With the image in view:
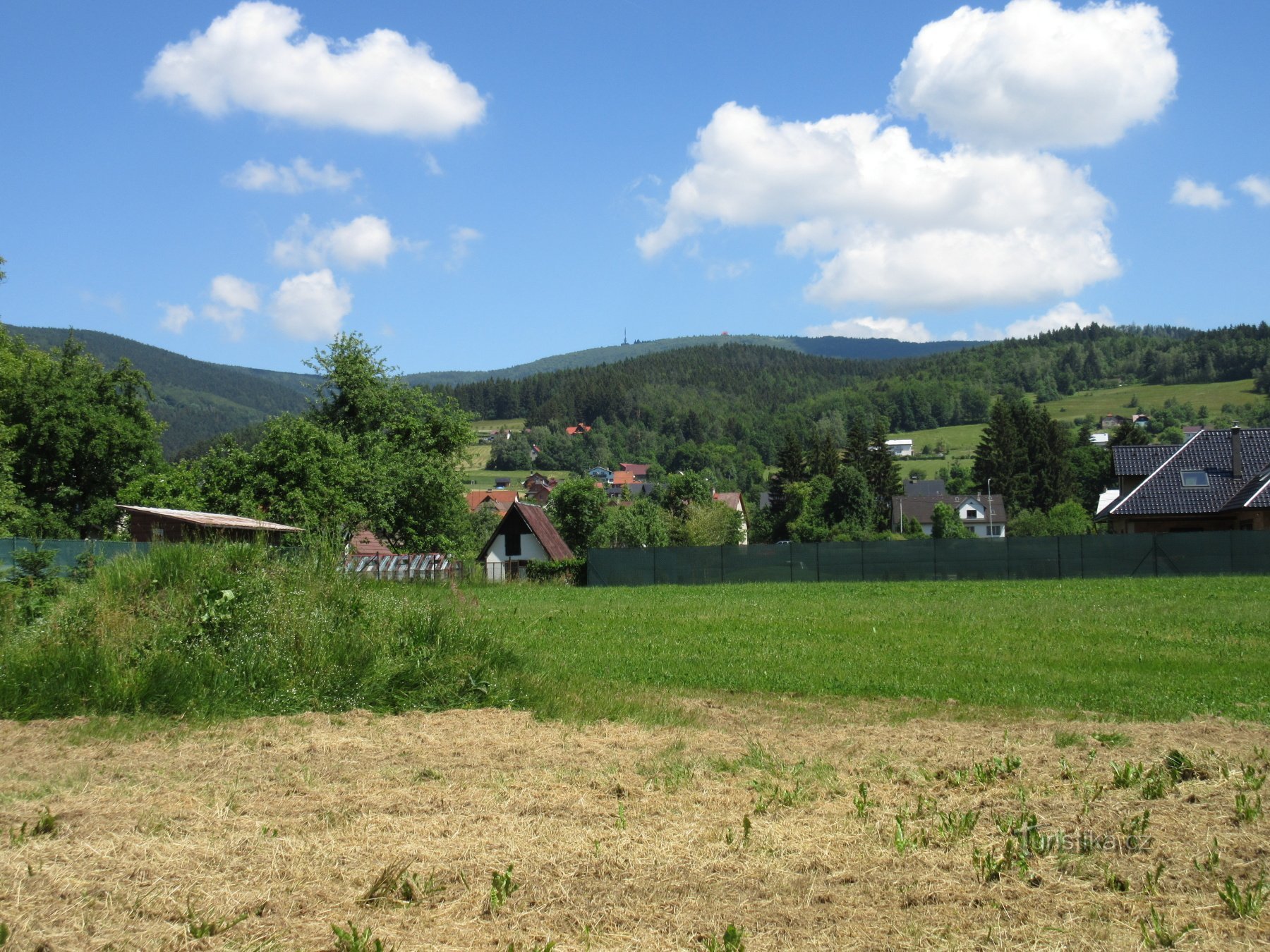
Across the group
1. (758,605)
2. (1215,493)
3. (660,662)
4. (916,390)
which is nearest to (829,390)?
(916,390)

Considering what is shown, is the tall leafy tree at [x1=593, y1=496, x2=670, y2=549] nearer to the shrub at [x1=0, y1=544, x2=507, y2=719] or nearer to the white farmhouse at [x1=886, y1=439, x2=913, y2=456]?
the shrub at [x1=0, y1=544, x2=507, y2=719]

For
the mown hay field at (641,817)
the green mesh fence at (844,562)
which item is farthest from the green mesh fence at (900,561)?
the mown hay field at (641,817)

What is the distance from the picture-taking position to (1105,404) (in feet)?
518

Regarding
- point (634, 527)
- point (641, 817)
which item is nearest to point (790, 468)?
point (634, 527)

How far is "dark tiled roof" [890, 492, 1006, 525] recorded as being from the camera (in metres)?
96.4

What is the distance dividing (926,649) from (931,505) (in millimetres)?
87786

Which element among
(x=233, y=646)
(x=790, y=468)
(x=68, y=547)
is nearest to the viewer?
(x=233, y=646)

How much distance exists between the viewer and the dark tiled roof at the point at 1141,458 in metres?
49.3

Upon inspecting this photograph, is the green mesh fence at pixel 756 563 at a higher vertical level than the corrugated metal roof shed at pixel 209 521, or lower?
lower

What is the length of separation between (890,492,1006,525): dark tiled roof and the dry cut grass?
91.5 meters

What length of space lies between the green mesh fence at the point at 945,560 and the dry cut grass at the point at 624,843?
103ft

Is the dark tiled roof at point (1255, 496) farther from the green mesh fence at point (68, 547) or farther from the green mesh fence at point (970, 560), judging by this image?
the green mesh fence at point (68, 547)

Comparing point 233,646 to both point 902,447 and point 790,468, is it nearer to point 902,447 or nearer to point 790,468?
point 790,468

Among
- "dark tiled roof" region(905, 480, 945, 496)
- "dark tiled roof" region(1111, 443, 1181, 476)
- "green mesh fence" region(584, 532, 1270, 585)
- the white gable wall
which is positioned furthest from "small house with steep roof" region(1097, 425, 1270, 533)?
"dark tiled roof" region(905, 480, 945, 496)
